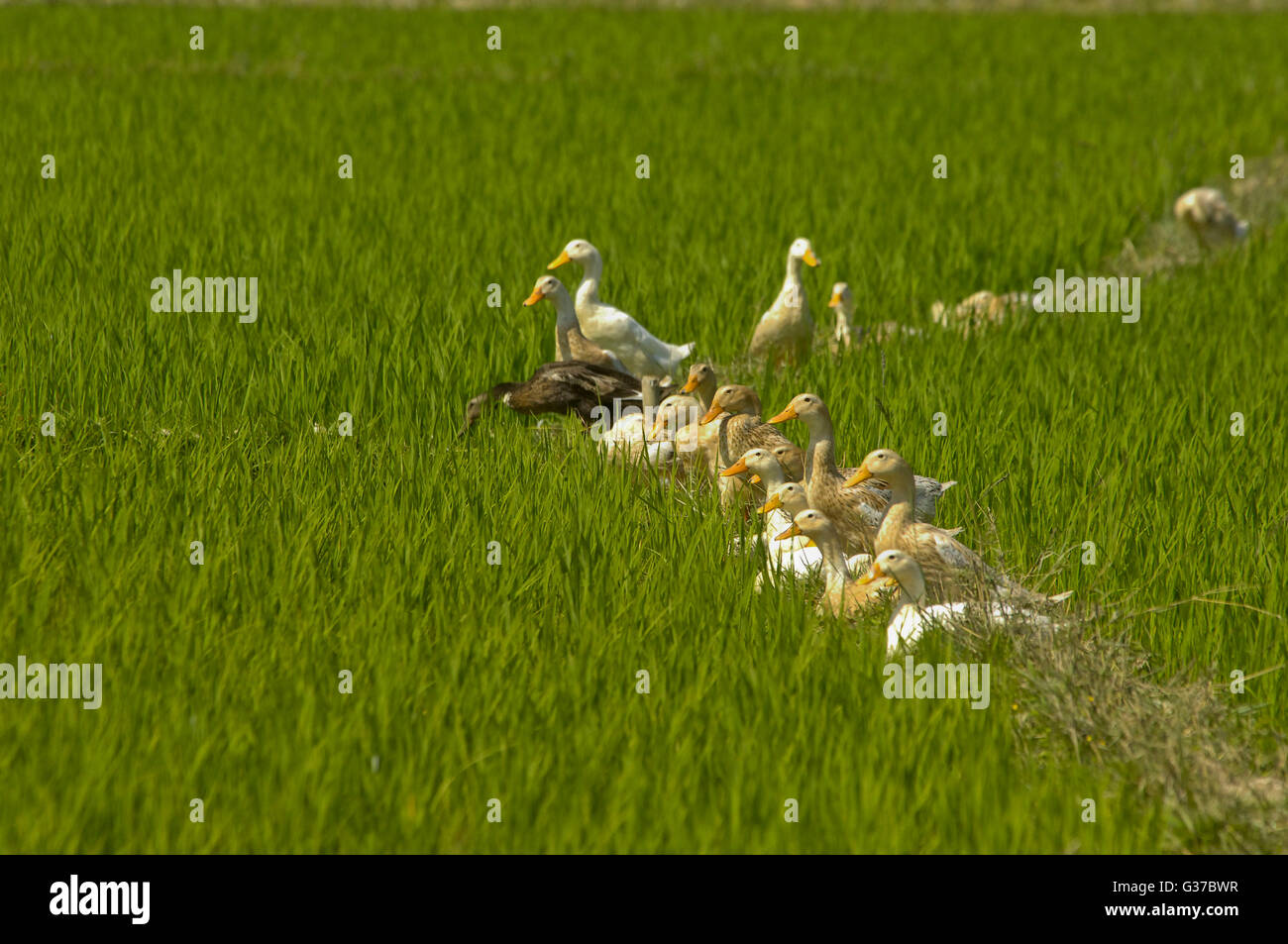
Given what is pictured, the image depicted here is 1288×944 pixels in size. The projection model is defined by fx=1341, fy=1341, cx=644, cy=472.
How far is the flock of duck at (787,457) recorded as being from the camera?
431 centimetres

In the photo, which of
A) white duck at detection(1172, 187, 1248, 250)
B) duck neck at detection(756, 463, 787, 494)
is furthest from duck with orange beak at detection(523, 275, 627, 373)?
white duck at detection(1172, 187, 1248, 250)

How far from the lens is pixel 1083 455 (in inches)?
226

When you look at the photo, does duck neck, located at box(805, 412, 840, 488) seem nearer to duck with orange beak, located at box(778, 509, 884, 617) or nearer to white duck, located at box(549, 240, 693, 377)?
duck with orange beak, located at box(778, 509, 884, 617)

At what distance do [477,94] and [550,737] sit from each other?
1240 centimetres

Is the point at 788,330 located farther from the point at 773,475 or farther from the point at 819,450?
the point at 773,475

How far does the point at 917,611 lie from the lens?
413 cm

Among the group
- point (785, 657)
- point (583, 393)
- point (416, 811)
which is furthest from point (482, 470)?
point (416, 811)

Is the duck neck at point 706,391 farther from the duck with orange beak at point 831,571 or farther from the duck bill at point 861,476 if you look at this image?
the duck with orange beak at point 831,571

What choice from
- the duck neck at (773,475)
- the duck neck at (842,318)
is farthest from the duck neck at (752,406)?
the duck neck at (842,318)

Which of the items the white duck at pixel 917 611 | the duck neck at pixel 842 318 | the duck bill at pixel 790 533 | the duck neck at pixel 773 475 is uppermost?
the duck neck at pixel 842 318

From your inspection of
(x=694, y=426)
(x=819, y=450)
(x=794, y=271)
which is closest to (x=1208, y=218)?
(x=794, y=271)

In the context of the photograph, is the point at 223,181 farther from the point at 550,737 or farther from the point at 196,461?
the point at 550,737

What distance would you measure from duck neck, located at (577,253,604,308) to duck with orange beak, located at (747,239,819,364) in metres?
0.92

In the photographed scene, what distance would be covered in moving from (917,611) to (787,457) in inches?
57.7
